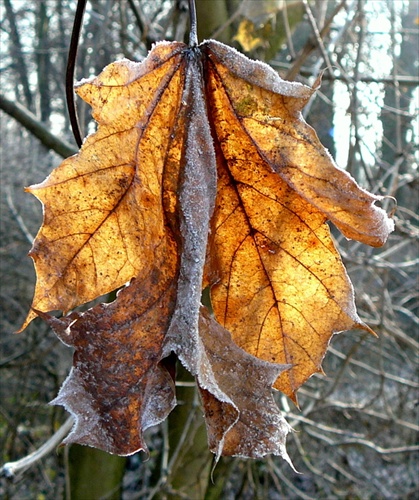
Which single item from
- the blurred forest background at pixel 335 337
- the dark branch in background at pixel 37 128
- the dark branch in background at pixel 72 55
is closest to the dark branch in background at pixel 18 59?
the blurred forest background at pixel 335 337

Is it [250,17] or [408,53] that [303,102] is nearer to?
[250,17]

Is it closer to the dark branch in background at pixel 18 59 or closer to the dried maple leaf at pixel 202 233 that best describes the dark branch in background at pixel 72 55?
the dried maple leaf at pixel 202 233

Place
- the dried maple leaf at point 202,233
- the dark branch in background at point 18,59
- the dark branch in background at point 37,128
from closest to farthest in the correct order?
the dried maple leaf at point 202,233, the dark branch in background at point 37,128, the dark branch in background at point 18,59

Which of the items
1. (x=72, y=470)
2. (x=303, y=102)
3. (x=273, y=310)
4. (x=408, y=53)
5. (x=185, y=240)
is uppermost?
(x=303, y=102)

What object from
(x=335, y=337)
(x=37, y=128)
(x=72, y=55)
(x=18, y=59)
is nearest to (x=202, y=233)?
(x=72, y=55)

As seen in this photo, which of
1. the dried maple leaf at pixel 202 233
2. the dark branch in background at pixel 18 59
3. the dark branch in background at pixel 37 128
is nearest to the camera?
the dried maple leaf at pixel 202 233

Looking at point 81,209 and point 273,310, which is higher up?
point 81,209

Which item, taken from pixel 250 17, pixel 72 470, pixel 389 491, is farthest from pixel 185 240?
pixel 389 491

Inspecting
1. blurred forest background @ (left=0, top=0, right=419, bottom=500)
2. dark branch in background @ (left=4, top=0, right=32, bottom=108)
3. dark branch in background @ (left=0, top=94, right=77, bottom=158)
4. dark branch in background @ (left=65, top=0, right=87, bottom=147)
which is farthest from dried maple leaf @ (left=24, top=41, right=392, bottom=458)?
dark branch in background @ (left=4, top=0, right=32, bottom=108)

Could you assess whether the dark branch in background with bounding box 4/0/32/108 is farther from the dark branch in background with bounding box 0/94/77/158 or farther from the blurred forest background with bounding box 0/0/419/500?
the dark branch in background with bounding box 0/94/77/158
